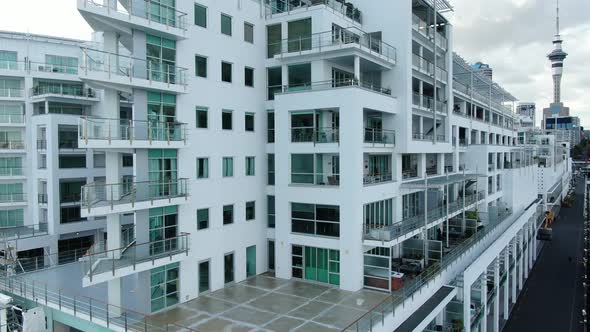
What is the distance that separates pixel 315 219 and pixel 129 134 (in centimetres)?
1033

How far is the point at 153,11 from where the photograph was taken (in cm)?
1825

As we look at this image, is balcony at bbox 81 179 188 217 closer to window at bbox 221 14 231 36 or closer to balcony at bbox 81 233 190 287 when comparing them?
balcony at bbox 81 233 190 287

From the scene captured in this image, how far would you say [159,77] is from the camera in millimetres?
18641

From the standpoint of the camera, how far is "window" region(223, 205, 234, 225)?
22.5 meters

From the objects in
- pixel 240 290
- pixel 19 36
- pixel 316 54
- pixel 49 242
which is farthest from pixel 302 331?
pixel 19 36

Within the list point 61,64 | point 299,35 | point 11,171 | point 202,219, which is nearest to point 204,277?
point 202,219

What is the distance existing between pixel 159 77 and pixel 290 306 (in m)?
11.5

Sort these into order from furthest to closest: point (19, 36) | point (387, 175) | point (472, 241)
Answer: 1. point (19, 36)
2. point (472, 241)
3. point (387, 175)

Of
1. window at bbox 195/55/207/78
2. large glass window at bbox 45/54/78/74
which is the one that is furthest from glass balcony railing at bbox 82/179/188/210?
large glass window at bbox 45/54/78/74

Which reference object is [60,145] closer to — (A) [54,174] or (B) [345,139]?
(A) [54,174]

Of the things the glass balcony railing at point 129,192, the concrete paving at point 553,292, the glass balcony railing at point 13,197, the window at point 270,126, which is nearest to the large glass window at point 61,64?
the glass balcony railing at point 13,197

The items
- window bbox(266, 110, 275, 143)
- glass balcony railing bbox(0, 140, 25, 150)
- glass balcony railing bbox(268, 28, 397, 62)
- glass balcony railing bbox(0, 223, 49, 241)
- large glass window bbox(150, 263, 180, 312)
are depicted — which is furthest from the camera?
glass balcony railing bbox(0, 140, 25, 150)

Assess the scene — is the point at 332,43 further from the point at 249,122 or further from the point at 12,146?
the point at 12,146

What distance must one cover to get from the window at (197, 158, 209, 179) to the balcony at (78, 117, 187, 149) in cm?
188
